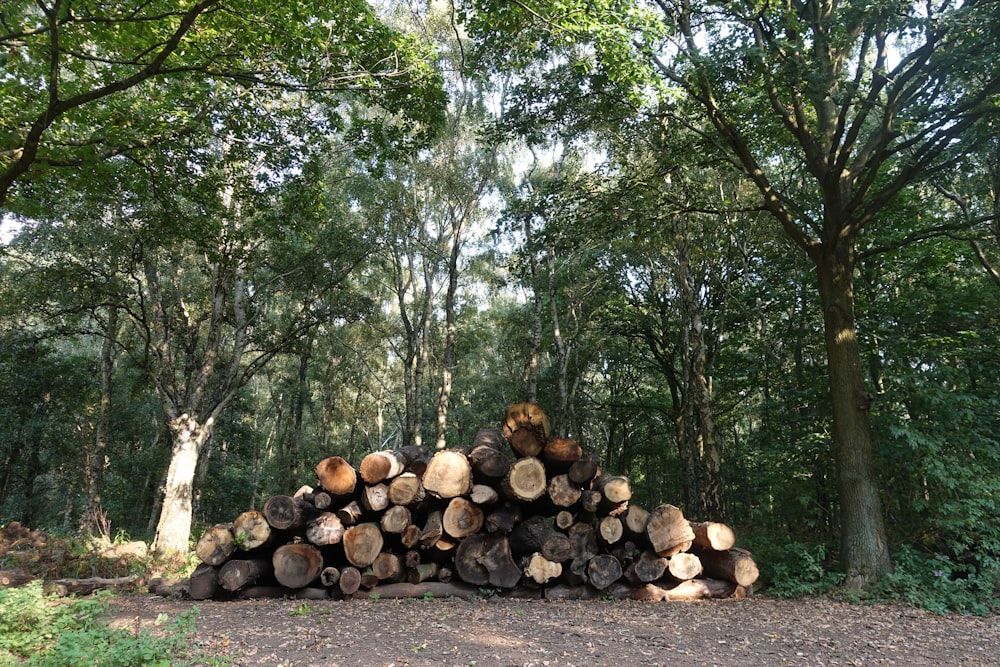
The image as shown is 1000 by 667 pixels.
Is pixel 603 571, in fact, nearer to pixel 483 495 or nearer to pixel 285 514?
pixel 483 495

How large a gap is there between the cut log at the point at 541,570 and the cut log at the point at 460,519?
808mm

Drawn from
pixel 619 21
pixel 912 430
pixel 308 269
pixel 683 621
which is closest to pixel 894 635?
pixel 683 621

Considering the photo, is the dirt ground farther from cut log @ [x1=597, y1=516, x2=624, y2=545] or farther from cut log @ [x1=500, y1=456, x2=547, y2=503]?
cut log @ [x1=500, y1=456, x2=547, y2=503]

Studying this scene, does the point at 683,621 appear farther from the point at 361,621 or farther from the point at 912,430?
the point at 912,430

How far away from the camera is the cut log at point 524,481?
6973 millimetres

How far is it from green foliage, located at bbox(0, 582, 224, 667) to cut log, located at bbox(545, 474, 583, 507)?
425 cm

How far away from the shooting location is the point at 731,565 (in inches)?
276

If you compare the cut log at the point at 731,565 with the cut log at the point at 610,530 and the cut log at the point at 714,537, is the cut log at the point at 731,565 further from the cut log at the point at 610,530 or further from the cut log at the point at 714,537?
the cut log at the point at 610,530

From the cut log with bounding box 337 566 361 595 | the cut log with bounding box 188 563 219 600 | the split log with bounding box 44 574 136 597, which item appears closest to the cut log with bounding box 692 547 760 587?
the cut log with bounding box 337 566 361 595

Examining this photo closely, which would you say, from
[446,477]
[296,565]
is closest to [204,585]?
[296,565]

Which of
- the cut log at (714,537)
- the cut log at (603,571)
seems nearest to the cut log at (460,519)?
the cut log at (603,571)

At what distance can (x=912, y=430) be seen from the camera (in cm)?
695

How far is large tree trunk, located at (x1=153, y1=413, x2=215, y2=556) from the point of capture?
10028mm

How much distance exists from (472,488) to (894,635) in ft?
15.0
